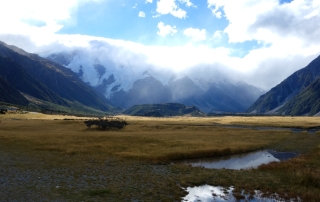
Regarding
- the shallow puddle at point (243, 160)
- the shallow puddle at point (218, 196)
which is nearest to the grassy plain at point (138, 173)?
the shallow puddle at point (218, 196)

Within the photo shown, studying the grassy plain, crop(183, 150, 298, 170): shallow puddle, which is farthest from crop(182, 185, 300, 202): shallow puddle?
crop(183, 150, 298, 170): shallow puddle

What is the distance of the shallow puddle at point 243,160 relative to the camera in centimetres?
3981

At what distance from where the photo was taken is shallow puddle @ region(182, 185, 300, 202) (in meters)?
23.3

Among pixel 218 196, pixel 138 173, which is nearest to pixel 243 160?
pixel 138 173

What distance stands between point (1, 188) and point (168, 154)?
86.6 ft

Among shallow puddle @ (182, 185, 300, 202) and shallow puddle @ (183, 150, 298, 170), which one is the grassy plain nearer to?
shallow puddle @ (182, 185, 300, 202)

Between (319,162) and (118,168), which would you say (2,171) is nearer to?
(118,168)

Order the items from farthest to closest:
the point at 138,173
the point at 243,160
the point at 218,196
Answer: the point at 243,160 → the point at 138,173 → the point at 218,196

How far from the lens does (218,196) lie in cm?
2416

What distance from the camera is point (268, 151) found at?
179ft

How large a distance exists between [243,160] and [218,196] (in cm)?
2265

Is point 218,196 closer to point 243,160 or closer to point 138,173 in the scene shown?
point 138,173

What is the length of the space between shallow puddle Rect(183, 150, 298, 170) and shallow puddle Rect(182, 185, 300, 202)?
1278 cm

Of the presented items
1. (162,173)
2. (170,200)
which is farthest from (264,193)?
(162,173)
